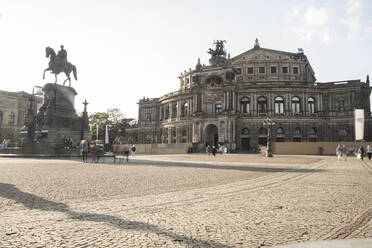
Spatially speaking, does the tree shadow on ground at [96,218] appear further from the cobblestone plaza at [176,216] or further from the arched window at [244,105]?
the arched window at [244,105]

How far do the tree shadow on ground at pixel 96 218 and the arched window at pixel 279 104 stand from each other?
49350 millimetres

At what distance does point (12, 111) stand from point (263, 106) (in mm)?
52572

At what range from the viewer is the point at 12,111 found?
57.0 m

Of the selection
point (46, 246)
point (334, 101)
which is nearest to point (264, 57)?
point (334, 101)

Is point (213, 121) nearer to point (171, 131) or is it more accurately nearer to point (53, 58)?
point (171, 131)

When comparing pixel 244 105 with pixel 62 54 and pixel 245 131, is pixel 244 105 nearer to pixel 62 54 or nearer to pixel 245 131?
pixel 245 131

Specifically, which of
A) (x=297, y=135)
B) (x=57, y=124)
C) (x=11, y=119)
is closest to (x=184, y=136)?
(x=297, y=135)

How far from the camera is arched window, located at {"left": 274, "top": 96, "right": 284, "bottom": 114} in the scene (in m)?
50.5

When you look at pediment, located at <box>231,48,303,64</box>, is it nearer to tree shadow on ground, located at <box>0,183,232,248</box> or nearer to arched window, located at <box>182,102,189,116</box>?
arched window, located at <box>182,102,189,116</box>

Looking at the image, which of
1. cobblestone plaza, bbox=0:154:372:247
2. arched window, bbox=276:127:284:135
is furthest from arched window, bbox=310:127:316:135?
cobblestone plaza, bbox=0:154:372:247

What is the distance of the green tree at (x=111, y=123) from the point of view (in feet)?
236

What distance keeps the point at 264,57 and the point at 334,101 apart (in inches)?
692

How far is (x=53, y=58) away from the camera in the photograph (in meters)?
25.9

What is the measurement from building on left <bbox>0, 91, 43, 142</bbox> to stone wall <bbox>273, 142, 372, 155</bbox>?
158ft
